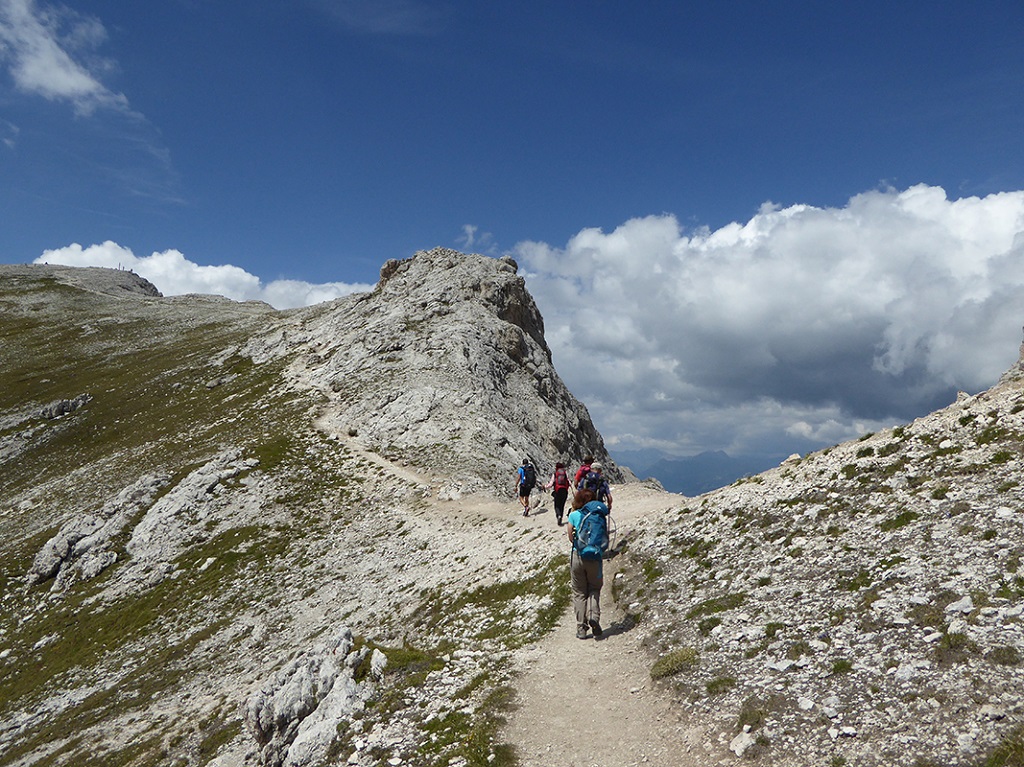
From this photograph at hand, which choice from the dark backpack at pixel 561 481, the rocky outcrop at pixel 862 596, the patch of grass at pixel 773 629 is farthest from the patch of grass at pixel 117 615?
the patch of grass at pixel 773 629

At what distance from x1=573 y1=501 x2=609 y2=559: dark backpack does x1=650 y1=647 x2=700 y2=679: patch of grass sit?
3.37m

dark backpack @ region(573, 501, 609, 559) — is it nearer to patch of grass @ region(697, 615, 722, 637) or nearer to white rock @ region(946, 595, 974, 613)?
patch of grass @ region(697, 615, 722, 637)

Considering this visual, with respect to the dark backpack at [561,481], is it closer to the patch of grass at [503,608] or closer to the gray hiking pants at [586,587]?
the patch of grass at [503,608]

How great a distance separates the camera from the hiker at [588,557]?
16844 millimetres

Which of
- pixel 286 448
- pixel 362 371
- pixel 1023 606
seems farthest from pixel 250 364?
pixel 1023 606

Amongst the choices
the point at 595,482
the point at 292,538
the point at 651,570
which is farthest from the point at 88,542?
the point at 651,570

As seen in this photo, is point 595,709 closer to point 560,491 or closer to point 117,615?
point 560,491

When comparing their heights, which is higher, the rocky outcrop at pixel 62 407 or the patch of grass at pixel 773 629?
the rocky outcrop at pixel 62 407

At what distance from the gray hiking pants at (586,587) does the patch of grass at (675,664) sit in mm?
3005

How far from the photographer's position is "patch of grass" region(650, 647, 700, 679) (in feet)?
45.5

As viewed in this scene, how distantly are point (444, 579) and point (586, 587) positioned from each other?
12083mm

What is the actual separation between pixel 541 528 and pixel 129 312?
16205 centimetres

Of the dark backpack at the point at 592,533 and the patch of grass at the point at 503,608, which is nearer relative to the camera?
the dark backpack at the point at 592,533

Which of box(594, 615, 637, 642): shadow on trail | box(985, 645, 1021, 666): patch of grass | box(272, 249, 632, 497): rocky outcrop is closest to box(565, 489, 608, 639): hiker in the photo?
box(594, 615, 637, 642): shadow on trail
